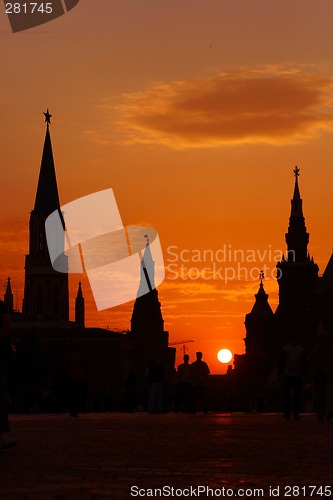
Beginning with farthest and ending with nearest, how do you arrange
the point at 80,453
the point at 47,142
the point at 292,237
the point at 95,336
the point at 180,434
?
1. the point at 47,142
2. the point at 95,336
3. the point at 292,237
4. the point at 180,434
5. the point at 80,453

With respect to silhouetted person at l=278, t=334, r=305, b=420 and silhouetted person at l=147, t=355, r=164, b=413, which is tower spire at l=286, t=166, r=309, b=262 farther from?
silhouetted person at l=278, t=334, r=305, b=420

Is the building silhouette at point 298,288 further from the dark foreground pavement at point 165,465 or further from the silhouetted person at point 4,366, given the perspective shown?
the silhouetted person at point 4,366

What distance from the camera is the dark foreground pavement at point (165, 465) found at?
970cm

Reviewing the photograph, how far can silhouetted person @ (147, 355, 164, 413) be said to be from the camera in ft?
109

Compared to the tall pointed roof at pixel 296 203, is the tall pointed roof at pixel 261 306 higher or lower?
lower

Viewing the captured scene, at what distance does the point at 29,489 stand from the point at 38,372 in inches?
5337

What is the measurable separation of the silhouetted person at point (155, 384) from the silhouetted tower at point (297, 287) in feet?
404

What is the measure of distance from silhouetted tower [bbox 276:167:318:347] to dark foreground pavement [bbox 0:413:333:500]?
140 m

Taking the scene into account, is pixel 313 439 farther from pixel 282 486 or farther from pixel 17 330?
pixel 17 330

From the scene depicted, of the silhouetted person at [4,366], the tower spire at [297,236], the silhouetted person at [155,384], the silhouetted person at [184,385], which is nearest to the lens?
the silhouetted person at [4,366]

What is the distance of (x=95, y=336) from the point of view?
186875mm

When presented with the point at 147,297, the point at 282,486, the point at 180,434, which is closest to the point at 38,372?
the point at 147,297

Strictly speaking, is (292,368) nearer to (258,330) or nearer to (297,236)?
(297,236)

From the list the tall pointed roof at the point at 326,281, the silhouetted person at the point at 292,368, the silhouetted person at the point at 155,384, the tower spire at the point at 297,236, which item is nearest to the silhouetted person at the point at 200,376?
the silhouetted person at the point at 155,384
